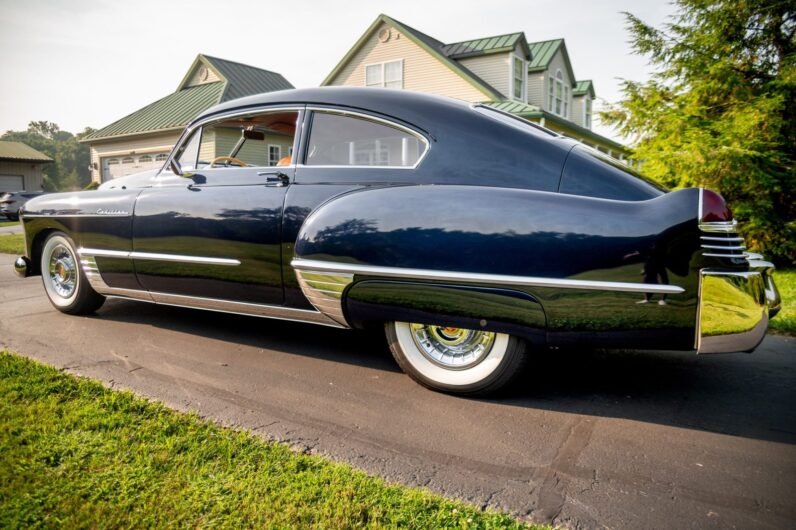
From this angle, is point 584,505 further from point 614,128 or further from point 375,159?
point 614,128

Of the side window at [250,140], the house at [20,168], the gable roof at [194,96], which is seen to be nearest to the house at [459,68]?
the gable roof at [194,96]

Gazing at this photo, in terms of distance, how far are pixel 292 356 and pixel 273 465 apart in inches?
59.9

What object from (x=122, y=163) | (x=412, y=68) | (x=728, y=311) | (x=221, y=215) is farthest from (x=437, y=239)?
(x=122, y=163)

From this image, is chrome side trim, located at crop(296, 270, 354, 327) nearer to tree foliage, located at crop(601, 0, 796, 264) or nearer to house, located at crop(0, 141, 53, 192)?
tree foliage, located at crop(601, 0, 796, 264)

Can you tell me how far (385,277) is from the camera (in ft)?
9.37

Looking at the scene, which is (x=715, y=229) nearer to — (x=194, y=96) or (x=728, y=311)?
(x=728, y=311)

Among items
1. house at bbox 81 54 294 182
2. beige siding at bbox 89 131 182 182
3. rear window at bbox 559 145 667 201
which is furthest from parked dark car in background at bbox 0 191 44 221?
rear window at bbox 559 145 667 201

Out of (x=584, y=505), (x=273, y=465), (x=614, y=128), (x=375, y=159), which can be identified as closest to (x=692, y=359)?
(x=584, y=505)

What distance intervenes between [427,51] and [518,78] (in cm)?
348

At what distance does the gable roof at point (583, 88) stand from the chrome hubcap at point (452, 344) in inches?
983

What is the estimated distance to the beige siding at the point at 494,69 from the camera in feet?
62.7

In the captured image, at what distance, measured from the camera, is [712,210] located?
2.38 metres

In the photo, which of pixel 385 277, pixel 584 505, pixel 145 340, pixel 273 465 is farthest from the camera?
pixel 145 340

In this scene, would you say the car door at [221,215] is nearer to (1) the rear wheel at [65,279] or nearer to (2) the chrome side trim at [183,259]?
(2) the chrome side trim at [183,259]
